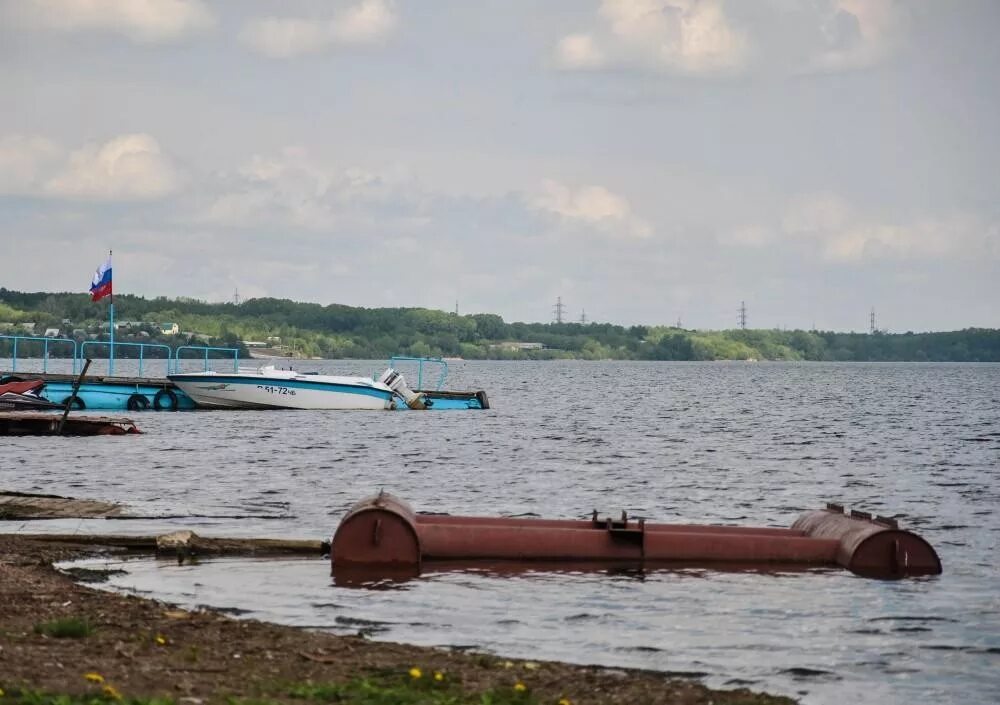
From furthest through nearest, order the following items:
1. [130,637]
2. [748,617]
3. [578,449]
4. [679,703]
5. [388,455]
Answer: [578,449], [388,455], [748,617], [130,637], [679,703]

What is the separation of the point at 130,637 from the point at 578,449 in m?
39.7

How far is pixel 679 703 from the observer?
11.6 metres

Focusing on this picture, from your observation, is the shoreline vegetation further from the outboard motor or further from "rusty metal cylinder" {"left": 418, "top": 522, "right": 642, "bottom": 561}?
the outboard motor

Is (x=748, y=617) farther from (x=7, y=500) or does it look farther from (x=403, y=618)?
(x=7, y=500)

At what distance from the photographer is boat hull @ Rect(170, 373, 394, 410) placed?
6788 cm

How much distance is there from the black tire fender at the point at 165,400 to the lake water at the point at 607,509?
5.06 feet

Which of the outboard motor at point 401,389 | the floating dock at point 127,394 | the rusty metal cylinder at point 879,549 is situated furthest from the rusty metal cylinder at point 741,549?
the outboard motor at point 401,389

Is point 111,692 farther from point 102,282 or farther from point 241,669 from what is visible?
point 102,282

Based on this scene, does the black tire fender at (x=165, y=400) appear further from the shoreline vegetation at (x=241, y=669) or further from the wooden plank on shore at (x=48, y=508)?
the shoreline vegetation at (x=241, y=669)

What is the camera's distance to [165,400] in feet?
223

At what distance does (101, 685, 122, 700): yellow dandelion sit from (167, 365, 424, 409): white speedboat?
2272 inches

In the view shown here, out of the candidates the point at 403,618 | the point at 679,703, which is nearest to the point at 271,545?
the point at 403,618

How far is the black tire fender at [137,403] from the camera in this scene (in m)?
67.0

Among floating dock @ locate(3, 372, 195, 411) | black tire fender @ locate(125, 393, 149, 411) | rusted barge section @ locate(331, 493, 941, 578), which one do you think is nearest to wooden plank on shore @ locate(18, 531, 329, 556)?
rusted barge section @ locate(331, 493, 941, 578)
